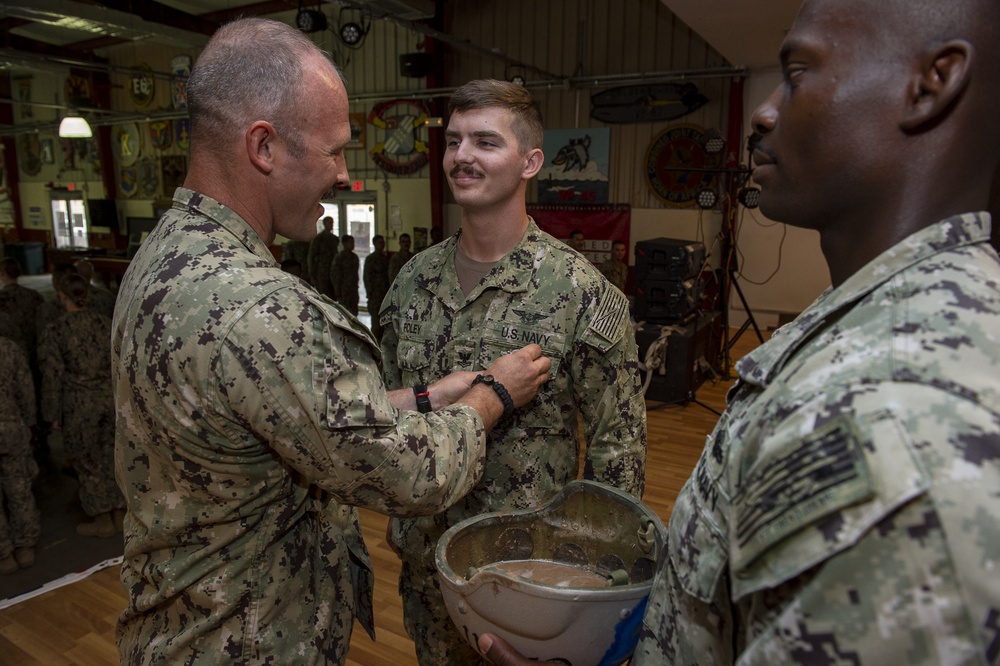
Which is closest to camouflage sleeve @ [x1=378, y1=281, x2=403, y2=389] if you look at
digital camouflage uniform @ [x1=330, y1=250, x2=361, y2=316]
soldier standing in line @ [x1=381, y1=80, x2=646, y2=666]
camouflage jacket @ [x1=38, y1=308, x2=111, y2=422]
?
soldier standing in line @ [x1=381, y1=80, x2=646, y2=666]

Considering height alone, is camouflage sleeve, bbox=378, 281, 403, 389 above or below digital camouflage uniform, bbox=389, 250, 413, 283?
above

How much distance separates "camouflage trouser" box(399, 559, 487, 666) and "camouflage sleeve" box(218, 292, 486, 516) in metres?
0.70

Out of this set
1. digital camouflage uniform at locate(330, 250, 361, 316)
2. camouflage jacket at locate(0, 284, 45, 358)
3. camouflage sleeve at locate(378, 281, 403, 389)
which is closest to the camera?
camouflage sleeve at locate(378, 281, 403, 389)

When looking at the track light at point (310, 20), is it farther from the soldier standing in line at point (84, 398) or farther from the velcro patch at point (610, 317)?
the velcro patch at point (610, 317)

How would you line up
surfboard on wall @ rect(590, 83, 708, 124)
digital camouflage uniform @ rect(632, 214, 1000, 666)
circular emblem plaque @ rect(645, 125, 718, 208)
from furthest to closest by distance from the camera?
1. circular emblem plaque @ rect(645, 125, 718, 208)
2. surfboard on wall @ rect(590, 83, 708, 124)
3. digital camouflage uniform @ rect(632, 214, 1000, 666)

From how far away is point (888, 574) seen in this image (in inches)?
20.1

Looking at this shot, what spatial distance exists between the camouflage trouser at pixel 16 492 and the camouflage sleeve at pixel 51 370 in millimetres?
453

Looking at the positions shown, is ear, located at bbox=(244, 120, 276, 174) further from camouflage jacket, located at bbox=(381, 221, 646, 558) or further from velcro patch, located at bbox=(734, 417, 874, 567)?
velcro patch, located at bbox=(734, 417, 874, 567)

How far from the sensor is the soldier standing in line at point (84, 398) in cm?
388

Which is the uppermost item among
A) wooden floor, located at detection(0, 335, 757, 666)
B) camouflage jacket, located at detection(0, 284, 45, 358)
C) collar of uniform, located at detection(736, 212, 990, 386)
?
collar of uniform, located at detection(736, 212, 990, 386)

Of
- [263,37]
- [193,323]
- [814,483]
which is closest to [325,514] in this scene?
[193,323]

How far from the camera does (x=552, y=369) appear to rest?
5.64 feet

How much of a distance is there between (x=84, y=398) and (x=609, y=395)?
12.2 feet

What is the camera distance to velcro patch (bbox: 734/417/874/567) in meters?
0.53
